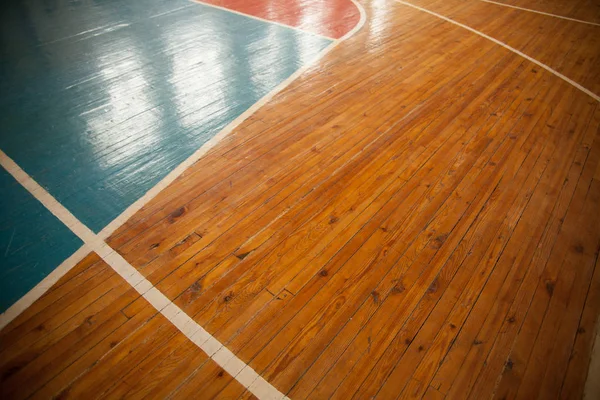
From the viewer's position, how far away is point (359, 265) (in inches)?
95.0

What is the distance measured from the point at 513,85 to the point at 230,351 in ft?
14.2

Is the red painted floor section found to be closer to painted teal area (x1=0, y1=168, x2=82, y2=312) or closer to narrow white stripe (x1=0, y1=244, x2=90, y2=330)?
painted teal area (x1=0, y1=168, x2=82, y2=312)

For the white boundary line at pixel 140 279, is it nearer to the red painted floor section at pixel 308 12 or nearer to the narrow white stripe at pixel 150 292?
the narrow white stripe at pixel 150 292

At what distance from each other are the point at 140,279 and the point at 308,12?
5261mm

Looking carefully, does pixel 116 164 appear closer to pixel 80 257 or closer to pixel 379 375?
pixel 80 257

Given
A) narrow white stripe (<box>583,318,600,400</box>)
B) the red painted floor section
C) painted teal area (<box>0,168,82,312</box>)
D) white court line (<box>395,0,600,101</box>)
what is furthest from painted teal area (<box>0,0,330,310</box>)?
narrow white stripe (<box>583,318,600,400</box>)

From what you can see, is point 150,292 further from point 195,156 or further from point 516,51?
point 516,51

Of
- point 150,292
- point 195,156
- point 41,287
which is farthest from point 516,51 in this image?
point 41,287

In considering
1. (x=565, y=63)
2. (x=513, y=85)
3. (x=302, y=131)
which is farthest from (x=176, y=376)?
(x=565, y=63)

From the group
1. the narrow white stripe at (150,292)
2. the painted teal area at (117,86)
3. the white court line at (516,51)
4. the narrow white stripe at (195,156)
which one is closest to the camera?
the narrow white stripe at (150,292)

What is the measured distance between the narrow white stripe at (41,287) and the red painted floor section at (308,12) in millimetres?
4356

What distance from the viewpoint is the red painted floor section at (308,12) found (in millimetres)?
5500

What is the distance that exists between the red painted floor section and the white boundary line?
3.20 m

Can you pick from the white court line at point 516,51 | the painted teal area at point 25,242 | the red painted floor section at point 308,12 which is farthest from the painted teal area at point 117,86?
the white court line at point 516,51
